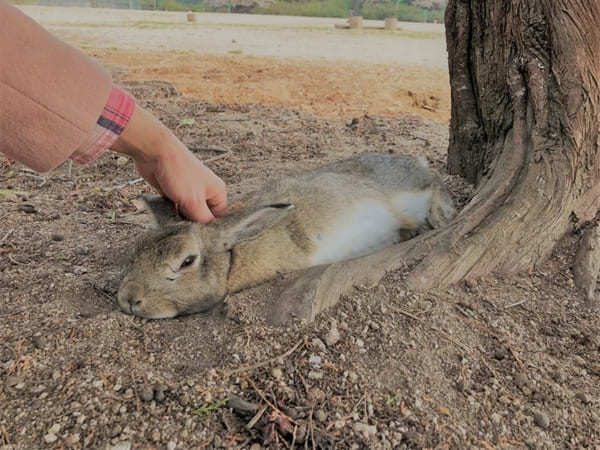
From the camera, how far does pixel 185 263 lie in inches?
122

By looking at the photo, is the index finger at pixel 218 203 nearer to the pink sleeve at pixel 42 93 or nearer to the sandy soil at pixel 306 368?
the sandy soil at pixel 306 368

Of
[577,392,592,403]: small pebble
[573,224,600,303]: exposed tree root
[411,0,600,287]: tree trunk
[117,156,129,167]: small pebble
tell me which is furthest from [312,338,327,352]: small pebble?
[117,156,129,167]: small pebble

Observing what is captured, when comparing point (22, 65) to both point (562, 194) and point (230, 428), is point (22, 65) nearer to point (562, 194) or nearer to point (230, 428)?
point (230, 428)

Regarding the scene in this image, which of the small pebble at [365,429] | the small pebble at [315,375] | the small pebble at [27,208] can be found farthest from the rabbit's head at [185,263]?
the small pebble at [27,208]

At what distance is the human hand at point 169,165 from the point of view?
2.62 meters

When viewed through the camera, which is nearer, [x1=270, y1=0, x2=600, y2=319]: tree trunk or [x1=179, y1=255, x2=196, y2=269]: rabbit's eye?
[x1=270, y1=0, x2=600, y2=319]: tree trunk

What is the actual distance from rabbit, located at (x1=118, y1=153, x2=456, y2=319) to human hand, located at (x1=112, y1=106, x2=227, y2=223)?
0.21m

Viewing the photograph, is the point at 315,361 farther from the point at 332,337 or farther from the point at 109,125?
the point at 109,125

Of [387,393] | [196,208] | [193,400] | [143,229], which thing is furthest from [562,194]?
[143,229]

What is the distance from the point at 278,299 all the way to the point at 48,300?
1243 mm

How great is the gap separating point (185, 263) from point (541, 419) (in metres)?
1.88

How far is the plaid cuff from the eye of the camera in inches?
94.1

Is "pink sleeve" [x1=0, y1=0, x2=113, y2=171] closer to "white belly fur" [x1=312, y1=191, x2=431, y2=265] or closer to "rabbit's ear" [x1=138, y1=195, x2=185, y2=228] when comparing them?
"rabbit's ear" [x1=138, y1=195, x2=185, y2=228]

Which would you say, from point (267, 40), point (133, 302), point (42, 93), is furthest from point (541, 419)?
point (267, 40)
